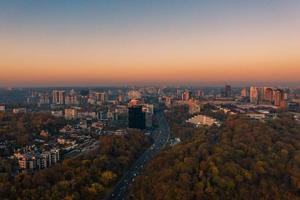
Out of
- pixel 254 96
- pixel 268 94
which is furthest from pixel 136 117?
pixel 254 96

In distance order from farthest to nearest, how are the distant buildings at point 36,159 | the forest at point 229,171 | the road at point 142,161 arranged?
the distant buildings at point 36,159
the road at point 142,161
the forest at point 229,171

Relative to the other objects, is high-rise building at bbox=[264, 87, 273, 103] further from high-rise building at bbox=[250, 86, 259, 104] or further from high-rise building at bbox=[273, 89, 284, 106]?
high-rise building at bbox=[273, 89, 284, 106]

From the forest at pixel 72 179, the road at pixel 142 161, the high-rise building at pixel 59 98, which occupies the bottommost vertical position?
the road at pixel 142 161

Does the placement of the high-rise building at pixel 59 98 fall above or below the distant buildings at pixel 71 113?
above

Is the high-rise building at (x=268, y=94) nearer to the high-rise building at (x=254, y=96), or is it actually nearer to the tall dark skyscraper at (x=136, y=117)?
the high-rise building at (x=254, y=96)

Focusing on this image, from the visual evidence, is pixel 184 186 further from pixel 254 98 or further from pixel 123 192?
pixel 254 98

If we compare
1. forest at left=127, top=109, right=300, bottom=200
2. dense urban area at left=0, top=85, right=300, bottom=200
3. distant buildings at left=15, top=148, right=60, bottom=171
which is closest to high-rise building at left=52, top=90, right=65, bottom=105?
dense urban area at left=0, top=85, right=300, bottom=200

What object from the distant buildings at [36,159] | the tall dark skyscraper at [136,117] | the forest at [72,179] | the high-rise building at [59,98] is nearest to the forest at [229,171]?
the forest at [72,179]
